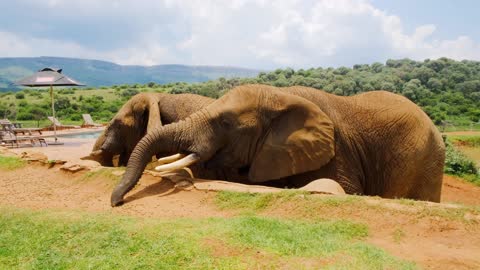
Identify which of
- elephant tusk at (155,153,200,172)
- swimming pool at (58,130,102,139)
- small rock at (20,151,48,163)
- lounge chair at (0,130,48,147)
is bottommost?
swimming pool at (58,130,102,139)

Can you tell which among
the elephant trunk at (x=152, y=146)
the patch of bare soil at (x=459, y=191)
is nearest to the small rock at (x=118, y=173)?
the elephant trunk at (x=152, y=146)

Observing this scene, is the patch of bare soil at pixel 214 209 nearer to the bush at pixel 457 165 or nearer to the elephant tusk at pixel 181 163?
the elephant tusk at pixel 181 163

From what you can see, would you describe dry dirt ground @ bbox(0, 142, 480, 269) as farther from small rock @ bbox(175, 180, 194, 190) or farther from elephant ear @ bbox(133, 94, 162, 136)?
elephant ear @ bbox(133, 94, 162, 136)

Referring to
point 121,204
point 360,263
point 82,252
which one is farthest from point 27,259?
point 360,263

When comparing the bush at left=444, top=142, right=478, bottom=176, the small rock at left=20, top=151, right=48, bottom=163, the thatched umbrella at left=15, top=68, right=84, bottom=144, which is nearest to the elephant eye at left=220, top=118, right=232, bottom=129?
the small rock at left=20, top=151, right=48, bottom=163

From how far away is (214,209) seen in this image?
7062 millimetres

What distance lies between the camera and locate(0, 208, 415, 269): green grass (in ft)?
15.3

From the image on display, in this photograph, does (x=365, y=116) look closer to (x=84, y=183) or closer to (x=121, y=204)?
(x=121, y=204)

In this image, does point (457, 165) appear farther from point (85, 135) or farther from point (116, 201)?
point (85, 135)

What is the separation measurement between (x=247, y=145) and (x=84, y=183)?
3.07 m

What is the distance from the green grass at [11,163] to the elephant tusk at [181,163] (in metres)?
5.00

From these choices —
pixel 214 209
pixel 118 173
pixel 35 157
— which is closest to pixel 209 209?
pixel 214 209

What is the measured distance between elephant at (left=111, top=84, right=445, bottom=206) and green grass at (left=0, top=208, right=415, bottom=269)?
6.49ft

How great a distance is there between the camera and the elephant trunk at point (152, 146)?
7965mm
